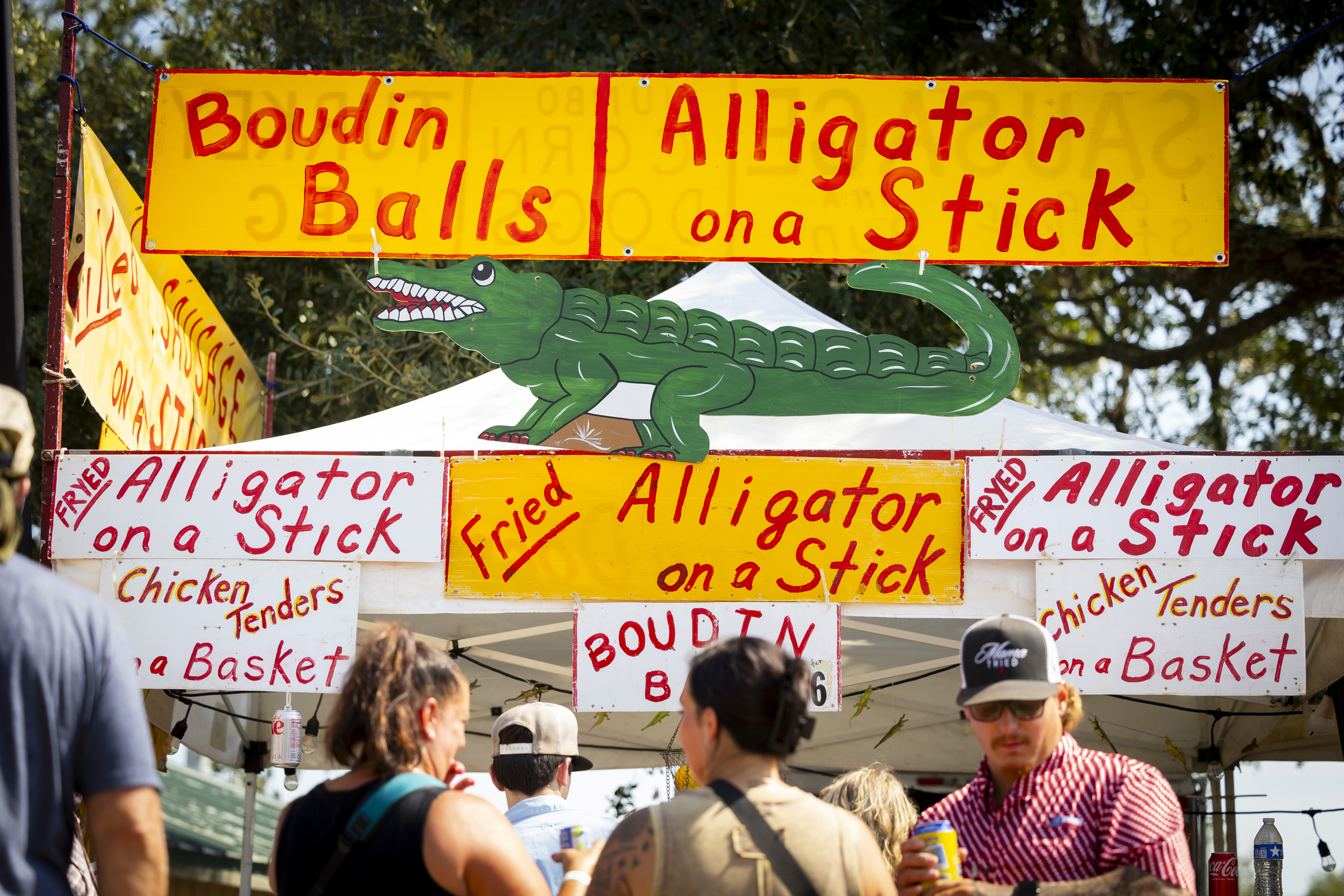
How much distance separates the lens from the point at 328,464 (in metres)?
4.39

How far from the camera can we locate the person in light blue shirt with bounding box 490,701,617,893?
3000 millimetres

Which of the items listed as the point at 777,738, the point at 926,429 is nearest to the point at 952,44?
the point at 926,429

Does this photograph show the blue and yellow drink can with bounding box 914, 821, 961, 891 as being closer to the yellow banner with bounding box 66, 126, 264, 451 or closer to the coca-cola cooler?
the yellow banner with bounding box 66, 126, 264, 451

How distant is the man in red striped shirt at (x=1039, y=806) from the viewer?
2.14 m

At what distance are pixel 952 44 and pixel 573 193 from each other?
5903mm

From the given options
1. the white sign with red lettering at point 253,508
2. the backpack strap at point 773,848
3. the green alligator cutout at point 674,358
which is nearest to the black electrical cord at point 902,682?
the green alligator cutout at point 674,358

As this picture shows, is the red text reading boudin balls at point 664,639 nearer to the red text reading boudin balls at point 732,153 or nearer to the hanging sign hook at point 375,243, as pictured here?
the red text reading boudin balls at point 732,153

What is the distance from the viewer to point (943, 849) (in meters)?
2.16

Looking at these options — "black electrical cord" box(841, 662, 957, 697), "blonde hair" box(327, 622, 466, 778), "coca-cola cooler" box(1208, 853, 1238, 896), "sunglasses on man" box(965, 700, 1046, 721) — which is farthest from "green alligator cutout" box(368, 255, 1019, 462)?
"coca-cola cooler" box(1208, 853, 1238, 896)

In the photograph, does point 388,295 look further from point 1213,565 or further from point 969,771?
point 969,771

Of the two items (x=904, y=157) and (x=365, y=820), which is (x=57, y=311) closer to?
(x=365, y=820)

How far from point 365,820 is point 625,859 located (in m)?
0.43

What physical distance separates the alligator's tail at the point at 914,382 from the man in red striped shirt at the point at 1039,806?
2.08 meters

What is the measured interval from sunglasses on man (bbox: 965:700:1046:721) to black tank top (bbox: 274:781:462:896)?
104cm
